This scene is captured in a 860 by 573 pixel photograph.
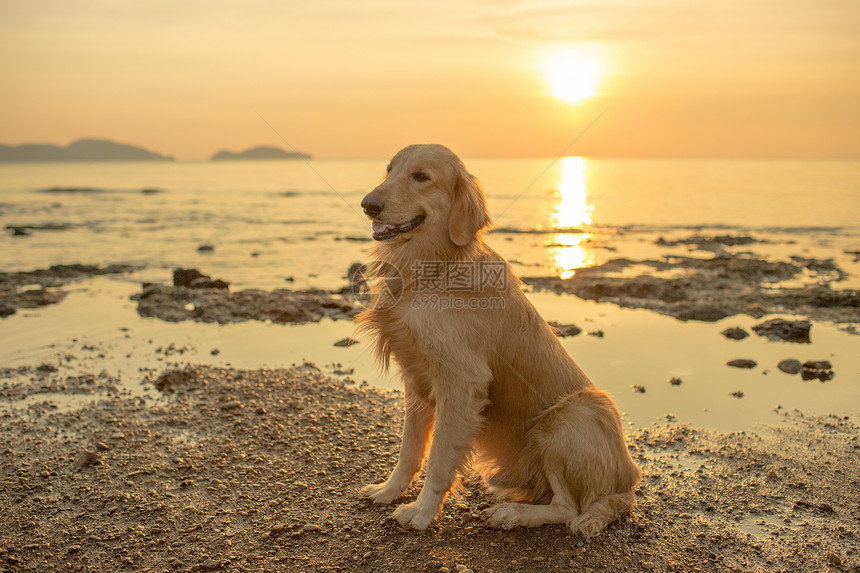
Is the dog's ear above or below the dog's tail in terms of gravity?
above

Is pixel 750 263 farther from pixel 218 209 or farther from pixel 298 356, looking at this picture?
pixel 218 209

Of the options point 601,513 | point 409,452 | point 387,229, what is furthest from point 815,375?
point 387,229

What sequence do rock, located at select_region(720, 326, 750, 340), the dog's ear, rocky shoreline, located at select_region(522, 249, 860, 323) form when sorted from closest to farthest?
1. the dog's ear
2. rock, located at select_region(720, 326, 750, 340)
3. rocky shoreline, located at select_region(522, 249, 860, 323)

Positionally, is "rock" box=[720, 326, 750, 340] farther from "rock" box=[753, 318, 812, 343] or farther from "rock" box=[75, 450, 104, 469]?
"rock" box=[75, 450, 104, 469]

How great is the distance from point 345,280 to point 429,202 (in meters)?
7.78

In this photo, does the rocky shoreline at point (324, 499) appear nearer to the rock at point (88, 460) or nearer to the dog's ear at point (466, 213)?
the rock at point (88, 460)

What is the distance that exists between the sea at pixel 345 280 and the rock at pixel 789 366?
0.12 metres

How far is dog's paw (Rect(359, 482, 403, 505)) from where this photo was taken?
157 inches

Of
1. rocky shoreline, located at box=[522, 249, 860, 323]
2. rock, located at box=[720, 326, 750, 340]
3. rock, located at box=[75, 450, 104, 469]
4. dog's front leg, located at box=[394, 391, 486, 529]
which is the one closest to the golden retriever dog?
→ dog's front leg, located at box=[394, 391, 486, 529]

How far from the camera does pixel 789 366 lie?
6301 mm

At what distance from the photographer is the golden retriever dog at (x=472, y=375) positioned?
12.0 ft

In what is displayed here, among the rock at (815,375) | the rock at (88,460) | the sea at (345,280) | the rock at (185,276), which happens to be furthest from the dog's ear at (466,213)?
the rock at (185,276)

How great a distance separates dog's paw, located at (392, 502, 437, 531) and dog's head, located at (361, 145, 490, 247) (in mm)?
1719

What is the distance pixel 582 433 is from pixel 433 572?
47.4 inches
